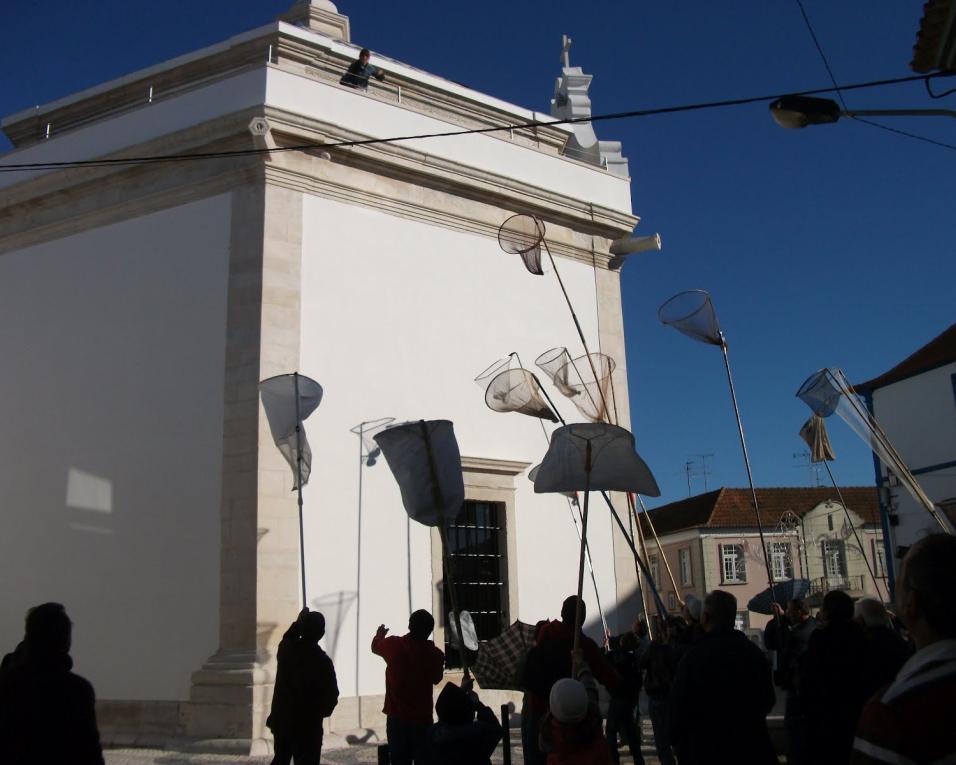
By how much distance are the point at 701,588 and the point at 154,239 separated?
35.4 meters

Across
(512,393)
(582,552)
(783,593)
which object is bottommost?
(582,552)

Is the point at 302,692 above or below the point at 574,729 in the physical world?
above

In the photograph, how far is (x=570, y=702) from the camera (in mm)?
4176

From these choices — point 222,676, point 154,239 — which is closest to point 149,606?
point 222,676

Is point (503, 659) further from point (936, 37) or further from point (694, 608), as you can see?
point (936, 37)

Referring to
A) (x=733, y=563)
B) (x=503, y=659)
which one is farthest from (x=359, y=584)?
(x=733, y=563)

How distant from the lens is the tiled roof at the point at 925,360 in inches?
823

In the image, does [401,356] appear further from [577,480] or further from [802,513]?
[802,513]

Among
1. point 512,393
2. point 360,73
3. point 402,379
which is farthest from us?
point 360,73

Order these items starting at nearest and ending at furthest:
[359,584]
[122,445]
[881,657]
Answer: [881,657]
[359,584]
[122,445]

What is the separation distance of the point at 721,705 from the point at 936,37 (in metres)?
6.95

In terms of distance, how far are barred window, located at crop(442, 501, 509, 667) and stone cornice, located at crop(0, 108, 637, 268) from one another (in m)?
3.97

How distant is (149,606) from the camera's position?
1160 cm

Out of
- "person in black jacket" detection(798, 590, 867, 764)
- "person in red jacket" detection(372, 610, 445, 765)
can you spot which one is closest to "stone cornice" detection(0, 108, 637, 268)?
"person in red jacket" detection(372, 610, 445, 765)
